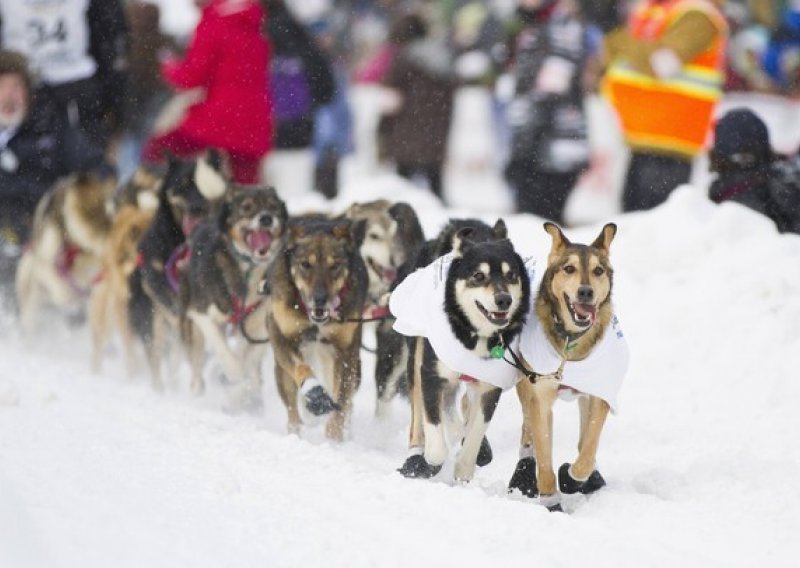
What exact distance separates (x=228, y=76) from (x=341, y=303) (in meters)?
3.36

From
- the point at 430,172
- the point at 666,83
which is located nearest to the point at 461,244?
the point at 666,83

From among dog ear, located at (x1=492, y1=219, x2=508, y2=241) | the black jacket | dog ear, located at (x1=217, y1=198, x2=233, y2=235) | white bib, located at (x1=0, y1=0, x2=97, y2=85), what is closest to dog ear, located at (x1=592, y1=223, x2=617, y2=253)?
dog ear, located at (x1=492, y1=219, x2=508, y2=241)

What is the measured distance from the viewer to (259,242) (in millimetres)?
7516

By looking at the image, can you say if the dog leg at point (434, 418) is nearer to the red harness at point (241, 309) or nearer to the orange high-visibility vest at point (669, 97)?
the red harness at point (241, 309)

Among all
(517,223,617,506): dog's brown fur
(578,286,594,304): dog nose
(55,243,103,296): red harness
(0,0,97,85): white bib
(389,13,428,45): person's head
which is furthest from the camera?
(389,13,428,45): person's head

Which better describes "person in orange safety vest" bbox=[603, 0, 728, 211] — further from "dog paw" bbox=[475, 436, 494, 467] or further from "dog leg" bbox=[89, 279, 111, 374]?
"dog paw" bbox=[475, 436, 494, 467]

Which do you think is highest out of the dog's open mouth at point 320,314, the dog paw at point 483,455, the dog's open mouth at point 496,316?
the dog's open mouth at point 496,316

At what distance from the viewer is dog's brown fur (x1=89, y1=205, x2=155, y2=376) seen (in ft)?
29.2

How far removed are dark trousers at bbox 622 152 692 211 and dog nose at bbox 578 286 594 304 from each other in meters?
4.58

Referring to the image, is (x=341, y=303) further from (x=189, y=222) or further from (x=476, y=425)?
(x=189, y=222)

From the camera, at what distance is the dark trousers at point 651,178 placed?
959 centimetres

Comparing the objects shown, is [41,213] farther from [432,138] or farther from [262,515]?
[262,515]

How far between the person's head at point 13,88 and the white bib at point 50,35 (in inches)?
9.4

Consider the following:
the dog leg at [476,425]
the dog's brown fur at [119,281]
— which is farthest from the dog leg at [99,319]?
the dog leg at [476,425]
